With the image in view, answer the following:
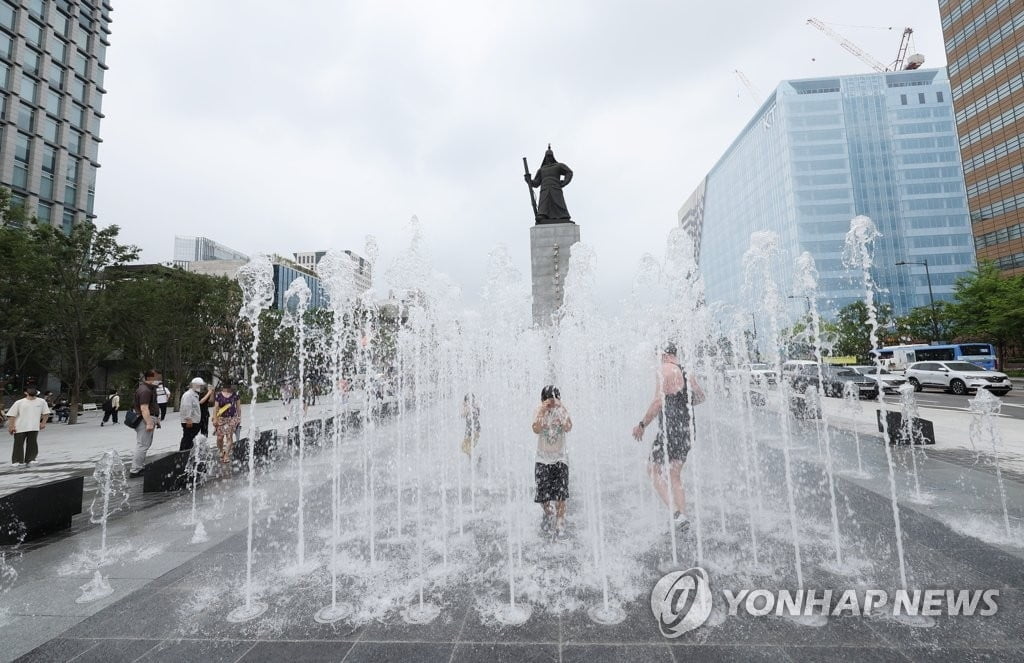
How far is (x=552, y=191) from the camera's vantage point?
1658 centimetres

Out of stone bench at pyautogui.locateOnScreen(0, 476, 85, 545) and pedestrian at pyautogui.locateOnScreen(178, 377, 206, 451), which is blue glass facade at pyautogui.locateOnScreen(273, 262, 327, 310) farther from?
stone bench at pyautogui.locateOnScreen(0, 476, 85, 545)

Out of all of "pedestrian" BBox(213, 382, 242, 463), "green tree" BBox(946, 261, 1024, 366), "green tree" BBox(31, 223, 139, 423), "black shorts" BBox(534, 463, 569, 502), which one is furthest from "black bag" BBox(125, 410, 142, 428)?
"green tree" BBox(946, 261, 1024, 366)

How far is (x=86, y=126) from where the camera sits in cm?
4231

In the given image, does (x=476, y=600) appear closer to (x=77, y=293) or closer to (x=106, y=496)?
(x=106, y=496)

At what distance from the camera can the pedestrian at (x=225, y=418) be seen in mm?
8547

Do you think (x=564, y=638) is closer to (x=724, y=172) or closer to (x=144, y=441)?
(x=144, y=441)

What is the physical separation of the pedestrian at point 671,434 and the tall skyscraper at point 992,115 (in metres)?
50.6

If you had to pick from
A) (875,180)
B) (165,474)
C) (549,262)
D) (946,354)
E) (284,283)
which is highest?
(875,180)

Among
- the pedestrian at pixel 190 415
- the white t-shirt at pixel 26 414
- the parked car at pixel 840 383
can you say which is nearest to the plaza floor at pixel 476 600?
the pedestrian at pixel 190 415

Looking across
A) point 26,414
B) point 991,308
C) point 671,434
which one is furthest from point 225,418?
point 991,308

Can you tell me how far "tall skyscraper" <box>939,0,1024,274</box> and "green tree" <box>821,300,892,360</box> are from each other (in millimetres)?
9386

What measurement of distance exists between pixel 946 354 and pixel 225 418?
38.7m

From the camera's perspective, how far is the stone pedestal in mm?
15266

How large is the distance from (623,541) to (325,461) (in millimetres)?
6622
